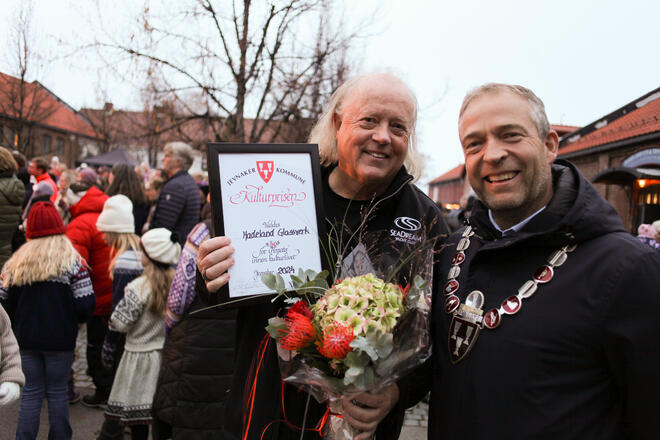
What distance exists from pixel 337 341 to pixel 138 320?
2.99m

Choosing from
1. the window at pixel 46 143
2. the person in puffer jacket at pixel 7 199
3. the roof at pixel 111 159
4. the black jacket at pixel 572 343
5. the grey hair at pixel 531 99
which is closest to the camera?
the black jacket at pixel 572 343

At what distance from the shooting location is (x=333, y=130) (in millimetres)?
2572

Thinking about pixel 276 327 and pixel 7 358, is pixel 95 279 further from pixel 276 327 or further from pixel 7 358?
pixel 276 327

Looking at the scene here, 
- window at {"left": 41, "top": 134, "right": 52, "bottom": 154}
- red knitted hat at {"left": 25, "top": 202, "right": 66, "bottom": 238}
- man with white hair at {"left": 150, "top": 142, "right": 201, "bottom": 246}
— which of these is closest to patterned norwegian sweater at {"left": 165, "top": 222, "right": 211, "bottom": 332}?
red knitted hat at {"left": 25, "top": 202, "right": 66, "bottom": 238}

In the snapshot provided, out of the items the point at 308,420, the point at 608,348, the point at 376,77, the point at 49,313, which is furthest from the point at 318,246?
the point at 49,313

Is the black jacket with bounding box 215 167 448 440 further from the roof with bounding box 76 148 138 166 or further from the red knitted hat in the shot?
the roof with bounding box 76 148 138 166

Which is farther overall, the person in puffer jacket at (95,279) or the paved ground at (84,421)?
the person in puffer jacket at (95,279)

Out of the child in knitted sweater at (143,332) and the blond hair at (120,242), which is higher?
the blond hair at (120,242)

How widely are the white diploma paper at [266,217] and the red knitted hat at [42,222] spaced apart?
2883 millimetres

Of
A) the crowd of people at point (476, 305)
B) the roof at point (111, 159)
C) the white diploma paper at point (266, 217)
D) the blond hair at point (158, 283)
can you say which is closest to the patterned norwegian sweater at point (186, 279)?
the crowd of people at point (476, 305)

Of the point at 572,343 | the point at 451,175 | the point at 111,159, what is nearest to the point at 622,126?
the point at 572,343

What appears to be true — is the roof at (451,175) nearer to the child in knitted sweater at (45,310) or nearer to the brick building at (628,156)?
the brick building at (628,156)

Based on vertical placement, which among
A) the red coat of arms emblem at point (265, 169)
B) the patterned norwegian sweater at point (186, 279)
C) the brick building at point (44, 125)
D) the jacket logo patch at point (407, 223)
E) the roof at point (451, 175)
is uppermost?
the brick building at point (44, 125)

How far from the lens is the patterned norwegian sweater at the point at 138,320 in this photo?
369cm
